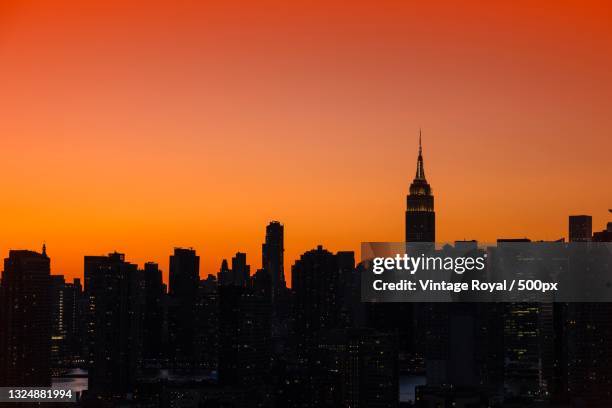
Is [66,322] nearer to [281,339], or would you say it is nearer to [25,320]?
[25,320]

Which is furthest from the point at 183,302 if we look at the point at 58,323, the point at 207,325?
the point at 58,323

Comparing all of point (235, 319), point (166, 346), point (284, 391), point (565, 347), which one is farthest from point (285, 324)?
point (565, 347)

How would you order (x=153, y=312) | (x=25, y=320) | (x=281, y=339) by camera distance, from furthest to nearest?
(x=153, y=312), (x=281, y=339), (x=25, y=320)

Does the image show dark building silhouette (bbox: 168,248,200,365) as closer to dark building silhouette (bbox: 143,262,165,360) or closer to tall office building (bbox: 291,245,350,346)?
dark building silhouette (bbox: 143,262,165,360)

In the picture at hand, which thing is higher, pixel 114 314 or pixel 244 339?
pixel 114 314

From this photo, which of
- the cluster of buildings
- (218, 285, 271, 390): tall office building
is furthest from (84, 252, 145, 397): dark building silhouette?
(218, 285, 271, 390): tall office building

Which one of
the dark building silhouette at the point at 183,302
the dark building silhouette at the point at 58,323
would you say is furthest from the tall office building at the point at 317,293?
the dark building silhouette at the point at 58,323
